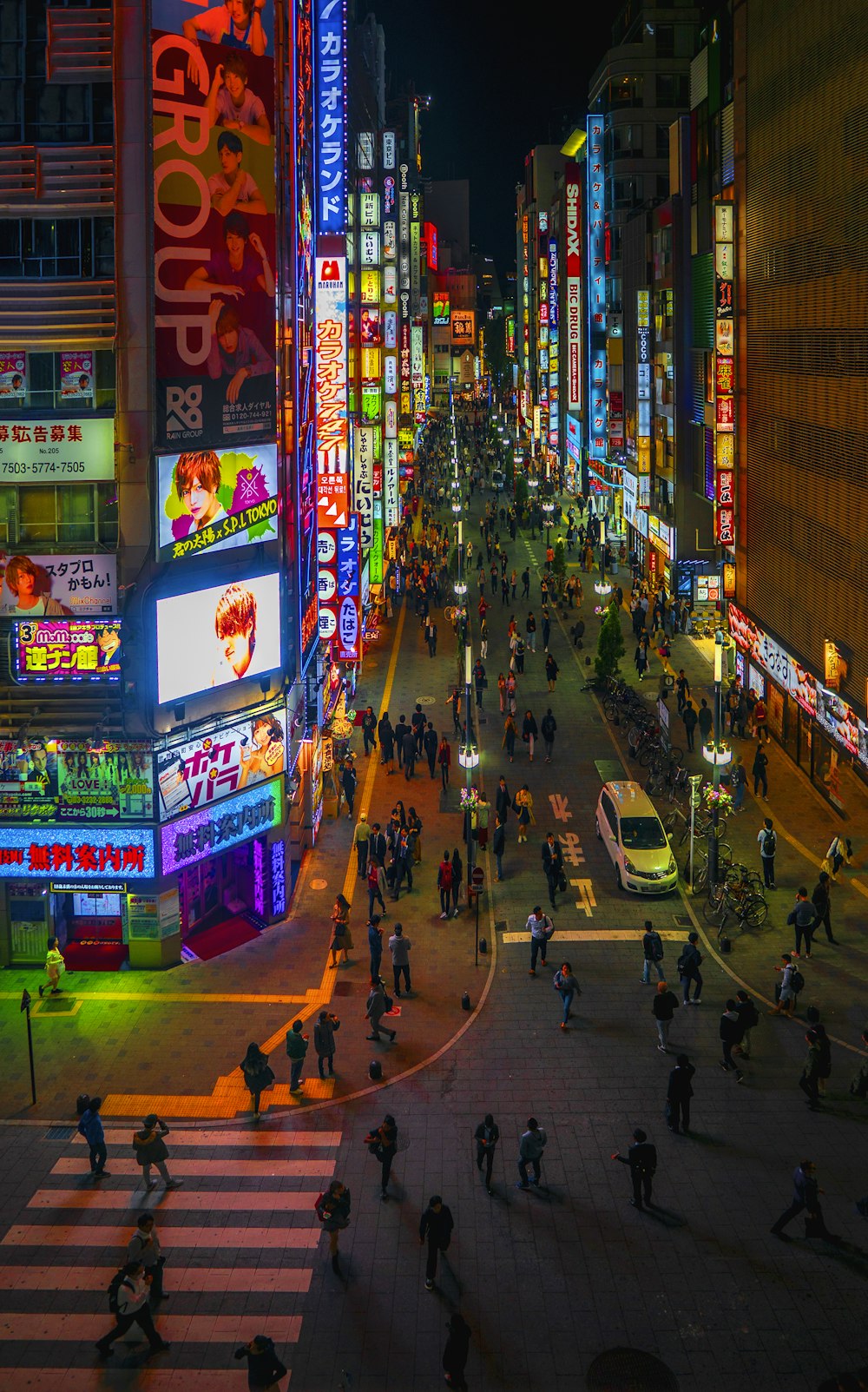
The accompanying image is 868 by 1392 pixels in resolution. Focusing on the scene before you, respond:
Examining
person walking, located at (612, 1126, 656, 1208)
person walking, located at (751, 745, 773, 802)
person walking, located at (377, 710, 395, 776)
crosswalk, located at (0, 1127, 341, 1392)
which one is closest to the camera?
crosswalk, located at (0, 1127, 341, 1392)

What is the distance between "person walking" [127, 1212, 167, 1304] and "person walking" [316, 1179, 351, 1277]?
2.08m

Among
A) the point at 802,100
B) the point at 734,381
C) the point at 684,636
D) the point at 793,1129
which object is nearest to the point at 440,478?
the point at 684,636

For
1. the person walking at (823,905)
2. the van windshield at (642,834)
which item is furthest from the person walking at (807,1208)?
the van windshield at (642,834)

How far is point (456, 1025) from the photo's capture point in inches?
970

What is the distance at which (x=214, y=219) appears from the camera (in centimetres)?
2652

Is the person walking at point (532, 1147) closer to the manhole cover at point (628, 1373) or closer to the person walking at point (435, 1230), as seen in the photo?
the person walking at point (435, 1230)

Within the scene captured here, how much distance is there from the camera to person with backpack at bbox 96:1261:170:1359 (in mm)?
15797

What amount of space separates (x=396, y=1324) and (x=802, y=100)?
102ft

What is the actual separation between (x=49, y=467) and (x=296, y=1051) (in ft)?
39.3

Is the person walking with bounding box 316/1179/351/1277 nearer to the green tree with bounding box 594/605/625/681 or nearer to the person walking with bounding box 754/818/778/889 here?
the person walking with bounding box 754/818/778/889

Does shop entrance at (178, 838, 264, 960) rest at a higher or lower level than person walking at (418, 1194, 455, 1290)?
higher

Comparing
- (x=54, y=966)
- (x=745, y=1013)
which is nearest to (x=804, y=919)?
(x=745, y=1013)

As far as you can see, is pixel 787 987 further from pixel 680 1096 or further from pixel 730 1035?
pixel 680 1096

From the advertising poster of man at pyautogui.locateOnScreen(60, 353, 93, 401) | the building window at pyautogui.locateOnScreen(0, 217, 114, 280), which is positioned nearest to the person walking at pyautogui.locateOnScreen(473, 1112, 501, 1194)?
the advertising poster of man at pyautogui.locateOnScreen(60, 353, 93, 401)
